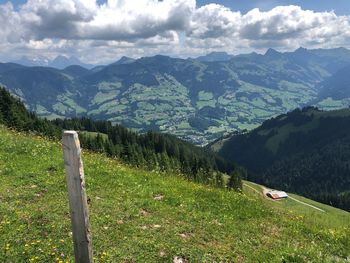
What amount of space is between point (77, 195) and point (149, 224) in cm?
760

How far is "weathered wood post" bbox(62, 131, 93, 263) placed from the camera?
8.39m

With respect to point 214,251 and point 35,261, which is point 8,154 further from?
point 214,251

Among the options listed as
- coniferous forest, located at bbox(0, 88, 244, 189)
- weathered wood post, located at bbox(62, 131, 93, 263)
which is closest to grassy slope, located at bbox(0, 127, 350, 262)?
weathered wood post, located at bbox(62, 131, 93, 263)

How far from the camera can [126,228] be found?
1495 centimetres

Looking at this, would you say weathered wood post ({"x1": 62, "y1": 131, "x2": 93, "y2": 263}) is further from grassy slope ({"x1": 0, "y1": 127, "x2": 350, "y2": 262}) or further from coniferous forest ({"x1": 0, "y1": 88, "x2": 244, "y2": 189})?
coniferous forest ({"x1": 0, "y1": 88, "x2": 244, "y2": 189})

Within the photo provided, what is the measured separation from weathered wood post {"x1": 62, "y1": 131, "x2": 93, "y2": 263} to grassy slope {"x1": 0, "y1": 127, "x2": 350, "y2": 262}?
311cm

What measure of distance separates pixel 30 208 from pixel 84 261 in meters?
8.41

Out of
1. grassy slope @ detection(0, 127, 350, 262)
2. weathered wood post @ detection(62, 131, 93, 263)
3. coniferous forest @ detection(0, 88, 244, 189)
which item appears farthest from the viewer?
coniferous forest @ detection(0, 88, 244, 189)

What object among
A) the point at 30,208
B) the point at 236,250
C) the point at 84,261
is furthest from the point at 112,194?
the point at 84,261

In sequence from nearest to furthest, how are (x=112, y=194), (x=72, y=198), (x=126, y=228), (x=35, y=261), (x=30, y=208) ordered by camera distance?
(x=72, y=198), (x=35, y=261), (x=126, y=228), (x=30, y=208), (x=112, y=194)

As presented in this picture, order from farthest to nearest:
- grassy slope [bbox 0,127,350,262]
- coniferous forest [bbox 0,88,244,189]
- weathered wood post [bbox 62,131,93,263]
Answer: coniferous forest [bbox 0,88,244,189]
grassy slope [bbox 0,127,350,262]
weathered wood post [bbox 62,131,93,263]

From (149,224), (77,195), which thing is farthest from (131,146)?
(77,195)

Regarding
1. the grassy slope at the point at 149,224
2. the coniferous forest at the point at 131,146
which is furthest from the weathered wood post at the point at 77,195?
the coniferous forest at the point at 131,146

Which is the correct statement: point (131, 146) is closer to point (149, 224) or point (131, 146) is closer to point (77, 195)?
point (149, 224)
